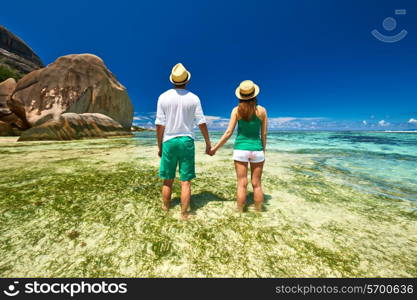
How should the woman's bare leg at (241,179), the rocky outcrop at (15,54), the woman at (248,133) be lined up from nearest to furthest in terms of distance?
the woman at (248,133) → the woman's bare leg at (241,179) → the rocky outcrop at (15,54)

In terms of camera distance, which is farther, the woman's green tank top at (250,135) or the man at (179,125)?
the woman's green tank top at (250,135)

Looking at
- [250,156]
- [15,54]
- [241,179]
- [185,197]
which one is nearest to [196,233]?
[185,197]

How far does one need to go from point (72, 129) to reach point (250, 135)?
706 inches

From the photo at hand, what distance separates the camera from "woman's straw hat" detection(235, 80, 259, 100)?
9.61ft

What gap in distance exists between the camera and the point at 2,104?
22406 millimetres

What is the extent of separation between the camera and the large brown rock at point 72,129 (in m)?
14.1

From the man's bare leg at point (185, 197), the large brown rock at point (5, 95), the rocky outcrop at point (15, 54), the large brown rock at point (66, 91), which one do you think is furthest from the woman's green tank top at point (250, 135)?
the rocky outcrop at point (15, 54)

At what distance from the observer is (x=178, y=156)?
2.95m

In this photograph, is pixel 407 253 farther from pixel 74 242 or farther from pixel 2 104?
pixel 2 104

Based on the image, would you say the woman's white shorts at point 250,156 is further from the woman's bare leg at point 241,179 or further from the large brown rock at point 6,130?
the large brown rock at point 6,130

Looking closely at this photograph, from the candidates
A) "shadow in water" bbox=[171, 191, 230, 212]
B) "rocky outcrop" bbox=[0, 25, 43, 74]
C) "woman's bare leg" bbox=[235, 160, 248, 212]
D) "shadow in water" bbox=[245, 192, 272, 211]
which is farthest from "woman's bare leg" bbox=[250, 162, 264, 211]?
"rocky outcrop" bbox=[0, 25, 43, 74]

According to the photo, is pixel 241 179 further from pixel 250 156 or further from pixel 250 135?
pixel 250 135

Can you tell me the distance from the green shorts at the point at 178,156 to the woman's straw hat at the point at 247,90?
1110mm

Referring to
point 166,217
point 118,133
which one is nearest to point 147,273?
point 166,217
